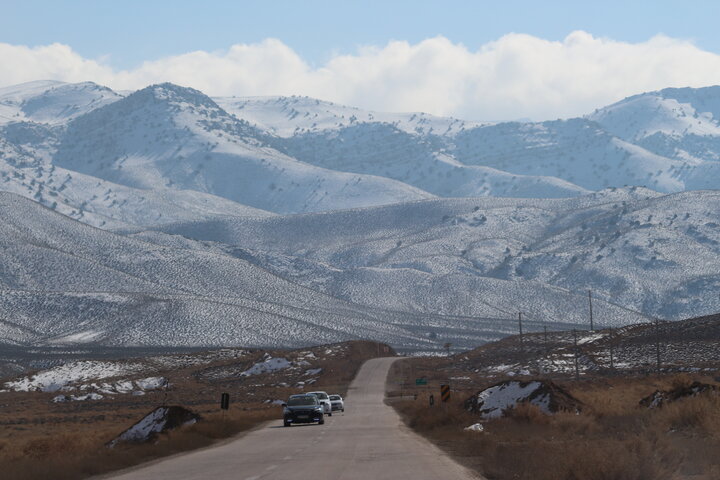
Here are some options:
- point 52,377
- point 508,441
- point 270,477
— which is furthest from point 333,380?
point 270,477

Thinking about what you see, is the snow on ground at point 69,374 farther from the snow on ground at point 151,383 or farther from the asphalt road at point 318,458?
the asphalt road at point 318,458

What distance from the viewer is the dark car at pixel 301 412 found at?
6141 centimetres

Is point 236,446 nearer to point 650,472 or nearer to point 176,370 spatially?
point 650,472

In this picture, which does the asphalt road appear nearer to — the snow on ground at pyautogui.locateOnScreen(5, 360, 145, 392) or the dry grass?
the dry grass

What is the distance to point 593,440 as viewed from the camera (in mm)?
34000

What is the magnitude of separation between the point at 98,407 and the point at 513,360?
64.5m

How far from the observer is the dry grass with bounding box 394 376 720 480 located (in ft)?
82.7

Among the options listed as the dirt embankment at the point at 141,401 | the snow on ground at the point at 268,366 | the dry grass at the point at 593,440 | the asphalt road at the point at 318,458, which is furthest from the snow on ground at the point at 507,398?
the snow on ground at the point at 268,366

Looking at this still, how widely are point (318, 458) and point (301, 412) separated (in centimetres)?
2607

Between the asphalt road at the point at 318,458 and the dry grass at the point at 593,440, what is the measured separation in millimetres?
1264

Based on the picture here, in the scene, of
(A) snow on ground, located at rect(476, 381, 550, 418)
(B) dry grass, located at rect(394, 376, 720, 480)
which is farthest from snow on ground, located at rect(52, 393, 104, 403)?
(A) snow on ground, located at rect(476, 381, 550, 418)

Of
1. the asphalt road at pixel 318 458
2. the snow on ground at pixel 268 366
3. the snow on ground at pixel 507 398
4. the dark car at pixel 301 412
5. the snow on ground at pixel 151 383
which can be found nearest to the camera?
the asphalt road at pixel 318 458

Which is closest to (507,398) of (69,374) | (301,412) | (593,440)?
(301,412)

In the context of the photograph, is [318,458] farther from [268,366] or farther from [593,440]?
[268,366]
